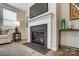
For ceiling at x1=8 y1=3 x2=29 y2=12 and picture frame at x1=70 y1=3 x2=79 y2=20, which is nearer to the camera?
picture frame at x1=70 y1=3 x2=79 y2=20

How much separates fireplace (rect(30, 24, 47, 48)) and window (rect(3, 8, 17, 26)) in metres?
0.39

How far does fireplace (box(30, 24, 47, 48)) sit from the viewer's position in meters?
1.81

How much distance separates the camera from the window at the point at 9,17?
72.0 inches

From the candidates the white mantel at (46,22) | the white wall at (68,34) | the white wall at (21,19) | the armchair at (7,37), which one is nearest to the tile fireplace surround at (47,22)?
the white mantel at (46,22)

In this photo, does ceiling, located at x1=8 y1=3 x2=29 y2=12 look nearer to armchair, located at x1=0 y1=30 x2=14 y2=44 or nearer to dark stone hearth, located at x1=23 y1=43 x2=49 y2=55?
armchair, located at x1=0 y1=30 x2=14 y2=44

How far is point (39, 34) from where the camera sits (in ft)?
6.30

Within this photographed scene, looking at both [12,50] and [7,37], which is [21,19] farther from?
[12,50]

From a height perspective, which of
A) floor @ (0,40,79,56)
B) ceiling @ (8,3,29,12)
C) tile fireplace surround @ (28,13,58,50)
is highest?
ceiling @ (8,3,29,12)

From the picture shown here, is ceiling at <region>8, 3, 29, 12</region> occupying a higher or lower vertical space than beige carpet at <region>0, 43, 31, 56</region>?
higher

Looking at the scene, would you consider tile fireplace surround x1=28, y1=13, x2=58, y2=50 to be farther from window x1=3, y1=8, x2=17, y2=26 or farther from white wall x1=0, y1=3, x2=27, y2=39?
window x1=3, y1=8, x2=17, y2=26

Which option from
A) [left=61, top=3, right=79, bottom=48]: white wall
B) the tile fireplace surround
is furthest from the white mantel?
[left=61, top=3, right=79, bottom=48]: white wall

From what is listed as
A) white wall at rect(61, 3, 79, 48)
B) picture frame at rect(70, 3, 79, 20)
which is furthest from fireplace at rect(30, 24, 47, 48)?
picture frame at rect(70, 3, 79, 20)

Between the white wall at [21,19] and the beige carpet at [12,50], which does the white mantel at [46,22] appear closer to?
the white wall at [21,19]

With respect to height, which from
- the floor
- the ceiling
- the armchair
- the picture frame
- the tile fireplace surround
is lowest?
the floor
